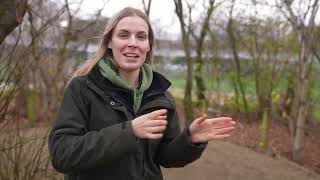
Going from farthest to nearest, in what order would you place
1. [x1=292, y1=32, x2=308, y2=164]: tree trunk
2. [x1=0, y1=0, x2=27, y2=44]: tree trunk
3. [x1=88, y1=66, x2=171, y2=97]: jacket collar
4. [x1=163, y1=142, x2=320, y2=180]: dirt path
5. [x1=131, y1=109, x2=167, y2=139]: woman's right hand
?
[x1=292, y1=32, x2=308, y2=164]: tree trunk < [x1=163, y1=142, x2=320, y2=180]: dirt path < [x1=0, y1=0, x2=27, y2=44]: tree trunk < [x1=88, y1=66, x2=171, y2=97]: jacket collar < [x1=131, y1=109, x2=167, y2=139]: woman's right hand

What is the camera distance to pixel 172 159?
2225mm

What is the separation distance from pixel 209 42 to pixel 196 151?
12.4 m

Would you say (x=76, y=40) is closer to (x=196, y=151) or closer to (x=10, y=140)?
(x=10, y=140)

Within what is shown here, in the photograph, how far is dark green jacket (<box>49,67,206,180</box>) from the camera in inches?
70.9

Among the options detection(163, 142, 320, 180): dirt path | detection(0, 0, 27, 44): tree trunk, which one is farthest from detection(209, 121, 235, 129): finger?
detection(163, 142, 320, 180): dirt path

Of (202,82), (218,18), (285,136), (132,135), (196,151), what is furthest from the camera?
(202,82)

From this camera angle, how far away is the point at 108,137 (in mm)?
1801

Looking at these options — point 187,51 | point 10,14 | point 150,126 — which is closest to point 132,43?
point 150,126

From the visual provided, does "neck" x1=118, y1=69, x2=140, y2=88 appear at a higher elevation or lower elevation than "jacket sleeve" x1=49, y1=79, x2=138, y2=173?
higher

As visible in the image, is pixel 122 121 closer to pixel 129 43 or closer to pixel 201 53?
pixel 129 43

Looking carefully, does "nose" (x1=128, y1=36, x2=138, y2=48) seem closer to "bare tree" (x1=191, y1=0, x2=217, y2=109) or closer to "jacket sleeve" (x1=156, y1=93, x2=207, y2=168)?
"jacket sleeve" (x1=156, y1=93, x2=207, y2=168)

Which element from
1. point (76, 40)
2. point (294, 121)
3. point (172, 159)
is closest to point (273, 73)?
point (294, 121)

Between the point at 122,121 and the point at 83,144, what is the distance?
0.87 feet

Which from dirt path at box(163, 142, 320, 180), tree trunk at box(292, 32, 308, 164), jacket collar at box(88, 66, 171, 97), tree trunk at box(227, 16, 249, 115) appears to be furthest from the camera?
tree trunk at box(227, 16, 249, 115)
